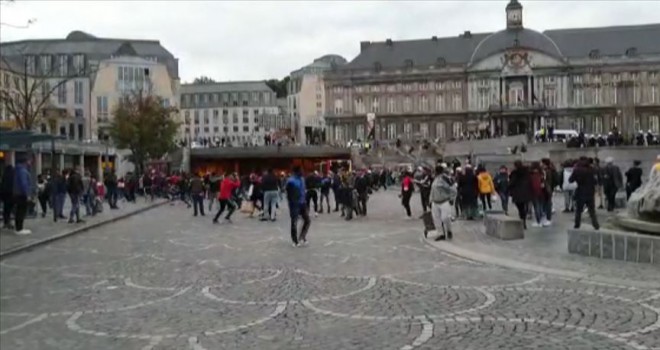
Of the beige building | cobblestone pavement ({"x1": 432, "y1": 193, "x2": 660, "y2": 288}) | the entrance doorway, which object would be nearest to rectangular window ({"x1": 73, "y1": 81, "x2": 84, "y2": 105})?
the beige building

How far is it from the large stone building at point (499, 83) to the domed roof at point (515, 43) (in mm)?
187

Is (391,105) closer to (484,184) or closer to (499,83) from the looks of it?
(499,83)

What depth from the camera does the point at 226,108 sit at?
170 metres

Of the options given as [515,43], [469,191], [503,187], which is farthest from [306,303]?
[515,43]

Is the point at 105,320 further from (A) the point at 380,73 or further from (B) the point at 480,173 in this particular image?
(A) the point at 380,73

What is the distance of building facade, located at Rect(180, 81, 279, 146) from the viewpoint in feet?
554

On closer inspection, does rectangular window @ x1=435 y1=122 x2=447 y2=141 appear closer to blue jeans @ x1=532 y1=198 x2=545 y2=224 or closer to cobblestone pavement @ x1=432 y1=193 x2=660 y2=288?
cobblestone pavement @ x1=432 y1=193 x2=660 y2=288

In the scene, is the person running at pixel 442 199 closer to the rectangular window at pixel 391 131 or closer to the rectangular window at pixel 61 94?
the rectangular window at pixel 61 94

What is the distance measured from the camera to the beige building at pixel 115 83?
108m

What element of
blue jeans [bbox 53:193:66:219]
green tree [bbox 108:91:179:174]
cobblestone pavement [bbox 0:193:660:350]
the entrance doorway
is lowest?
cobblestone pavement [bbox 0:193:660:350]

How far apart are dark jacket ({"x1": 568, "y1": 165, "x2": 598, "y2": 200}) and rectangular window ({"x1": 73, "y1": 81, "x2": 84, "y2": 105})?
97.0 m

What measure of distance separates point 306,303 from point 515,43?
12150cm

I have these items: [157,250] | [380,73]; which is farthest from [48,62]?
[157,250]

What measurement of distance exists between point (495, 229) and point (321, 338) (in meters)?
11.7
